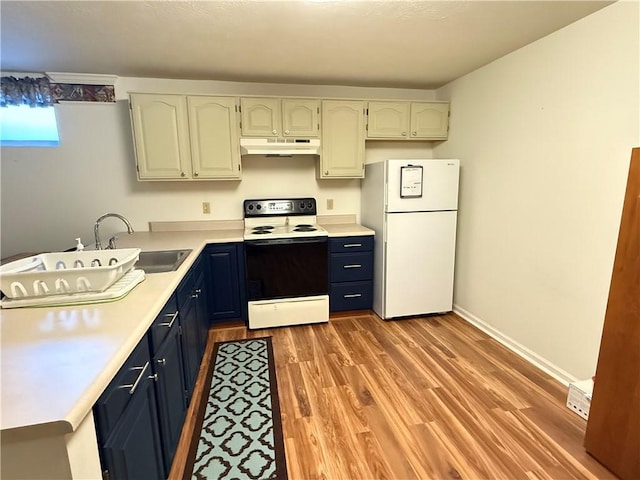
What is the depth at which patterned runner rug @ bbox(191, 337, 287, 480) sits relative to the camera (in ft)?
5.19

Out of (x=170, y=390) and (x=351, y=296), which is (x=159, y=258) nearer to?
(x=170, y=390)

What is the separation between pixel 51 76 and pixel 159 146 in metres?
1.07

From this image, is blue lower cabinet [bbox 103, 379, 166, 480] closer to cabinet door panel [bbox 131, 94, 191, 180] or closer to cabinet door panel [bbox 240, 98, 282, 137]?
cabinet door panel [bbox 131, 94, 191, 180]

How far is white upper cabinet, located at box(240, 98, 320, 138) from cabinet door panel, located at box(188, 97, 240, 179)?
121mm

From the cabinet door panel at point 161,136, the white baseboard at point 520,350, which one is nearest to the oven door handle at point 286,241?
the cabinet door panel at point 161,136

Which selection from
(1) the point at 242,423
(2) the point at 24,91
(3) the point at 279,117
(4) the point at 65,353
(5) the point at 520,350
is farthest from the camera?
(3) the point at 279,117

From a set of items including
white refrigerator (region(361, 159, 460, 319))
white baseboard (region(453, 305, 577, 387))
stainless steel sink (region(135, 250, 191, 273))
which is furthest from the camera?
white refrigerator (region(361, 159, 460, 319))

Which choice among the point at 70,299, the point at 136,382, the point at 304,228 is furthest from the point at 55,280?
the point at 304,228

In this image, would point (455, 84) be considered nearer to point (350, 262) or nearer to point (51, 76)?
point (350, 262)

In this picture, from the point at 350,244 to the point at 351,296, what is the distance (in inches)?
20.5

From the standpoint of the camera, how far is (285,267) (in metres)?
2.97

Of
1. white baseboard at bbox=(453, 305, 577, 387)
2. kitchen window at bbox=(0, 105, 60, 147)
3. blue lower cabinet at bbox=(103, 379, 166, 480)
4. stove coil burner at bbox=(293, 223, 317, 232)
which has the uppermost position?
kitchen window at bbox=(0, 105, 60, 147)

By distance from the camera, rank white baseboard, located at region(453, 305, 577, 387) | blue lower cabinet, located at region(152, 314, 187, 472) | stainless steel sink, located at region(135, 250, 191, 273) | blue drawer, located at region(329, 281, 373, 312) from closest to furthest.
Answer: blue lower cabinet, located at region(152, 314, 187, 472) < white baseboard, located at region(453, 305, 577, 387) < stainless steel sink, located at region(135, 250, 191, 273) < blue drawer, located at region(329, 281, 373, 312)

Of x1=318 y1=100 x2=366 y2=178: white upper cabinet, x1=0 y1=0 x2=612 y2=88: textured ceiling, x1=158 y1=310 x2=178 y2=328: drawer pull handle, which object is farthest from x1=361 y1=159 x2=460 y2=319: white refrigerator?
x1=158 y1=310 x2=178 y2=328: drawer pull handle
